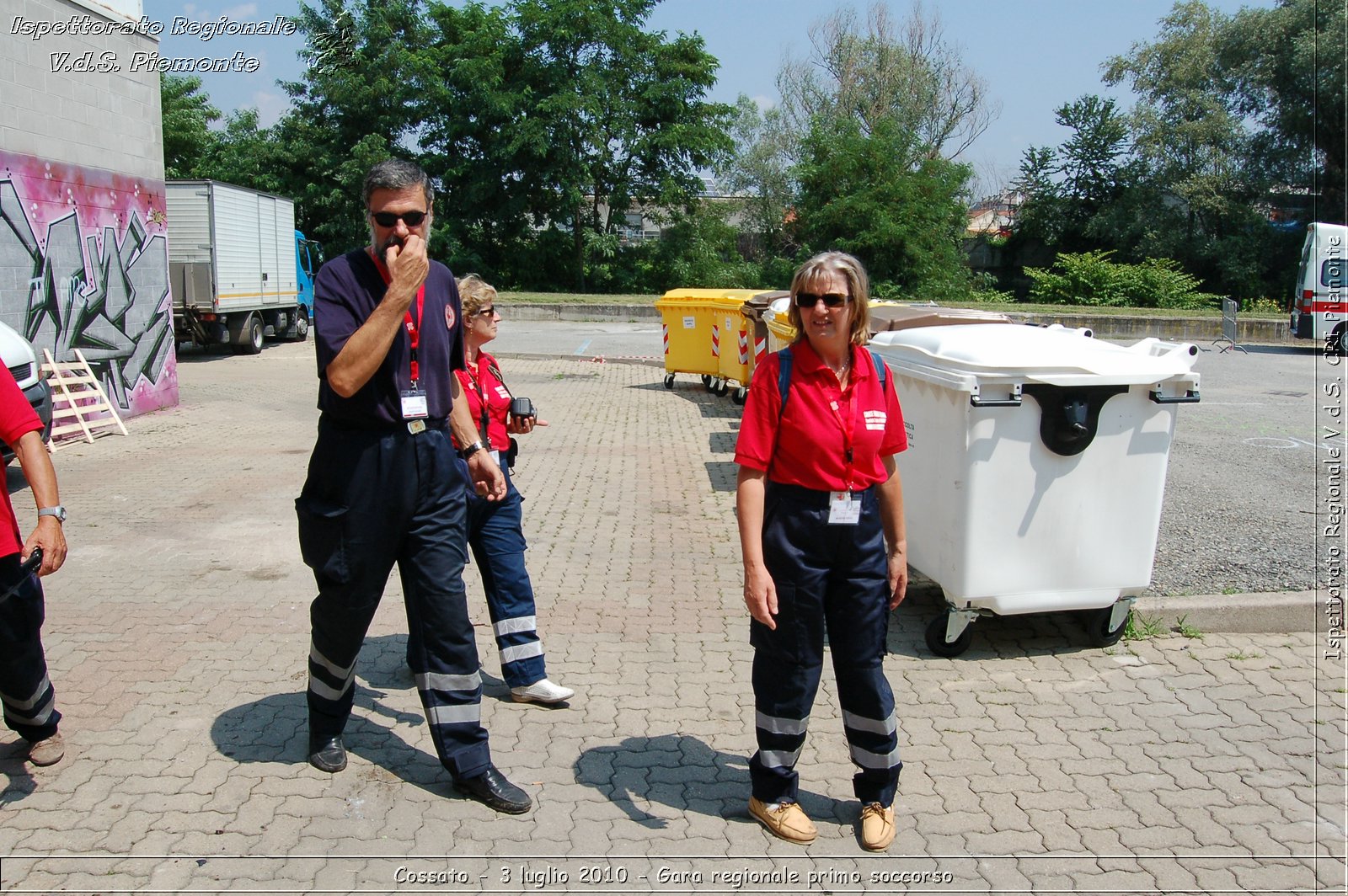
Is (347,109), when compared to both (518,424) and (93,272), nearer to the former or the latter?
(93,272)

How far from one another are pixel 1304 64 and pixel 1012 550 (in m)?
32.6

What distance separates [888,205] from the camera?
116 ft

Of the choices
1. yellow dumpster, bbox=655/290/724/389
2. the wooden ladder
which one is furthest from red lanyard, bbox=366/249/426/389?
yellow dumpster, bbox=655/290/724/389

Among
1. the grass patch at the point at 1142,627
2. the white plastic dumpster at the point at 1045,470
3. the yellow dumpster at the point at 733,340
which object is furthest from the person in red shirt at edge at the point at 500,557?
the yellow dumpster at the point at 733,340

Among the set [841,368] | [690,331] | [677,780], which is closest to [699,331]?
[690,331]

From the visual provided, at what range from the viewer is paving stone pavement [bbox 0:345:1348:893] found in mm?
3303

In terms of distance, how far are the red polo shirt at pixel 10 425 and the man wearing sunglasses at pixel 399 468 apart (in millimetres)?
923

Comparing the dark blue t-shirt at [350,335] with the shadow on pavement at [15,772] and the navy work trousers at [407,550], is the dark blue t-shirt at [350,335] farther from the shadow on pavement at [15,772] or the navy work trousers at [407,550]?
the shadow on pavement at [15,772]

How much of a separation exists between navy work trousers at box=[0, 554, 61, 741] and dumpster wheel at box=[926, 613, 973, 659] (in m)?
3.67

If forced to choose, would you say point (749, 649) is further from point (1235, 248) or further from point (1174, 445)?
point (1235, 248)

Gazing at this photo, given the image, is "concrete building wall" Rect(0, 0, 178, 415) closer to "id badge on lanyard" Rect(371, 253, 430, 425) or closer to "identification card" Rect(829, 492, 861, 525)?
"id badge on lanyard" Rect(371, 253, 430, 425)

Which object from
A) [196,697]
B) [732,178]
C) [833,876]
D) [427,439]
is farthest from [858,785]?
[732,178]

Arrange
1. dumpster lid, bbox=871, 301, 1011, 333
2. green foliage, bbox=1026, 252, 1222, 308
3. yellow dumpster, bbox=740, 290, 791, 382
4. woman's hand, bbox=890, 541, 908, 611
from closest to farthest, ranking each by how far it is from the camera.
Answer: woman's hand, bbox=890, 541, 908, 611
dumpster lid, bbox=871, 301, 1011, 333
yellow dumpster, bbox=740, 290, 791, 382
green foliage, bbox=1026, 252, 1222, 308

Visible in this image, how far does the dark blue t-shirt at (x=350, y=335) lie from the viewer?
334 centimetres
